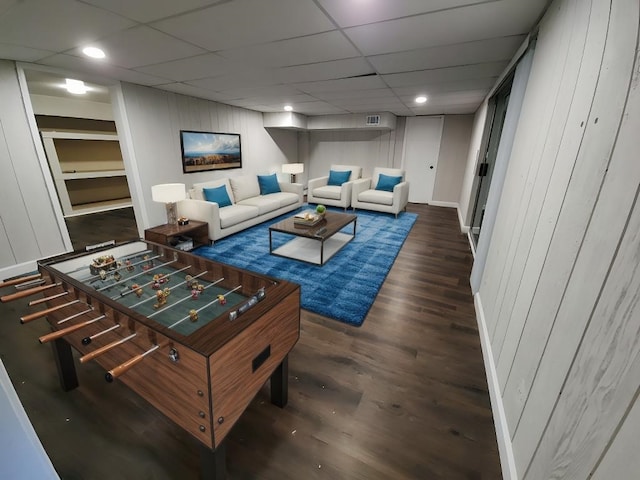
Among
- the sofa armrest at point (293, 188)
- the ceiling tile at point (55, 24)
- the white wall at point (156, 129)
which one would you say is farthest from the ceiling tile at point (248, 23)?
the sofa armrest at point (293, 188)

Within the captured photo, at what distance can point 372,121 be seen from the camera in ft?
18.7

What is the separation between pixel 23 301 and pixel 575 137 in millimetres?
3954

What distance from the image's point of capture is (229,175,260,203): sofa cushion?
464cm

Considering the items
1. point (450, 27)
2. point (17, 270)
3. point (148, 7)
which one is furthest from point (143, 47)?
point (17, 270)

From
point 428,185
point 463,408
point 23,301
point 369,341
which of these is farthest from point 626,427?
point 428,185

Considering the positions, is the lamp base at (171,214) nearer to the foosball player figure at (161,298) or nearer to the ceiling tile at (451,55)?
the foosball player figure at (161,298)

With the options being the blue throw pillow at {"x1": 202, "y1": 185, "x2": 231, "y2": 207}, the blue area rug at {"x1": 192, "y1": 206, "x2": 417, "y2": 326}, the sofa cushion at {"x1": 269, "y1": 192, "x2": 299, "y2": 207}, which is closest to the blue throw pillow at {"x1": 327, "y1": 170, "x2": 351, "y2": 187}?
the sofa cushion at {"x1": 269, "y1": 192, "x2": 299, "y2": 207}

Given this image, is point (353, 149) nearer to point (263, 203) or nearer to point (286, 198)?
point (286, 198)

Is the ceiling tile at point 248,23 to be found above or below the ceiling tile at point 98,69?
below

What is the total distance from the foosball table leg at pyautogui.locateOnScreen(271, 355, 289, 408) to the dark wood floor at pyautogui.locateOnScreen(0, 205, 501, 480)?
45 mm

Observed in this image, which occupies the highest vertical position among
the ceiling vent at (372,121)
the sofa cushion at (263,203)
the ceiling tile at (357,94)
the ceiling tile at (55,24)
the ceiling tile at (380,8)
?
the ceiling tile at (357,94)

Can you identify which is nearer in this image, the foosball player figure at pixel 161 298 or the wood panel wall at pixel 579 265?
the wood panel wall at pixel 579 265

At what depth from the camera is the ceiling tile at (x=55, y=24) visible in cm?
154

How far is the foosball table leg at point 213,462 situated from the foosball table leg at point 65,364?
108cm
